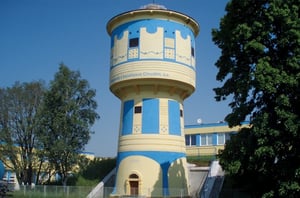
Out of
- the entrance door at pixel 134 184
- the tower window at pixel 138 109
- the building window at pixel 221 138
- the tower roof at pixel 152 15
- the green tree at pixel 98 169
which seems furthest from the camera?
the building window at pixel 221 138

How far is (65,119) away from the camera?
3145 centimetres

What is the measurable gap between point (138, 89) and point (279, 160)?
559 inches

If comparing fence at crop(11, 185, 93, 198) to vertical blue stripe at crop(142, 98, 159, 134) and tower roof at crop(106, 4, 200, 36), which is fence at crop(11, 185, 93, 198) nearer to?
vertical blue stripe at crop(142, 98, 159, 134)

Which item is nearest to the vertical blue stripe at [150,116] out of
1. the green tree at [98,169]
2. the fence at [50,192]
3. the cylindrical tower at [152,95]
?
the cylindrical tower at [152,95]

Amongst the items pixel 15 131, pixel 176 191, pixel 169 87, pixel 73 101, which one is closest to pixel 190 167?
pixel 176 191

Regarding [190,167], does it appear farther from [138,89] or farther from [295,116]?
[295,116]

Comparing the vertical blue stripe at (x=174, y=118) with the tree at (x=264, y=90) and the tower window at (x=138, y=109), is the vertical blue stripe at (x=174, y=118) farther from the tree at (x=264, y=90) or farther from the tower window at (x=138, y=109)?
the tree at (x=264, y=90)

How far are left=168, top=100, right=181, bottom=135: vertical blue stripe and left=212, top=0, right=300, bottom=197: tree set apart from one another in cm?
1015

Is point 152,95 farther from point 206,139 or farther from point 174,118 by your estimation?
point 206,139

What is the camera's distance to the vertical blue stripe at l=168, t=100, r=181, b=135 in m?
27.8

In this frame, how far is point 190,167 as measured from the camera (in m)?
31.2

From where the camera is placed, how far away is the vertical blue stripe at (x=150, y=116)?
27.2 m

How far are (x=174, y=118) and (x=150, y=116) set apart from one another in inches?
72.5

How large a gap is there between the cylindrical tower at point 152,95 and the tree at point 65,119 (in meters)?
4.86
